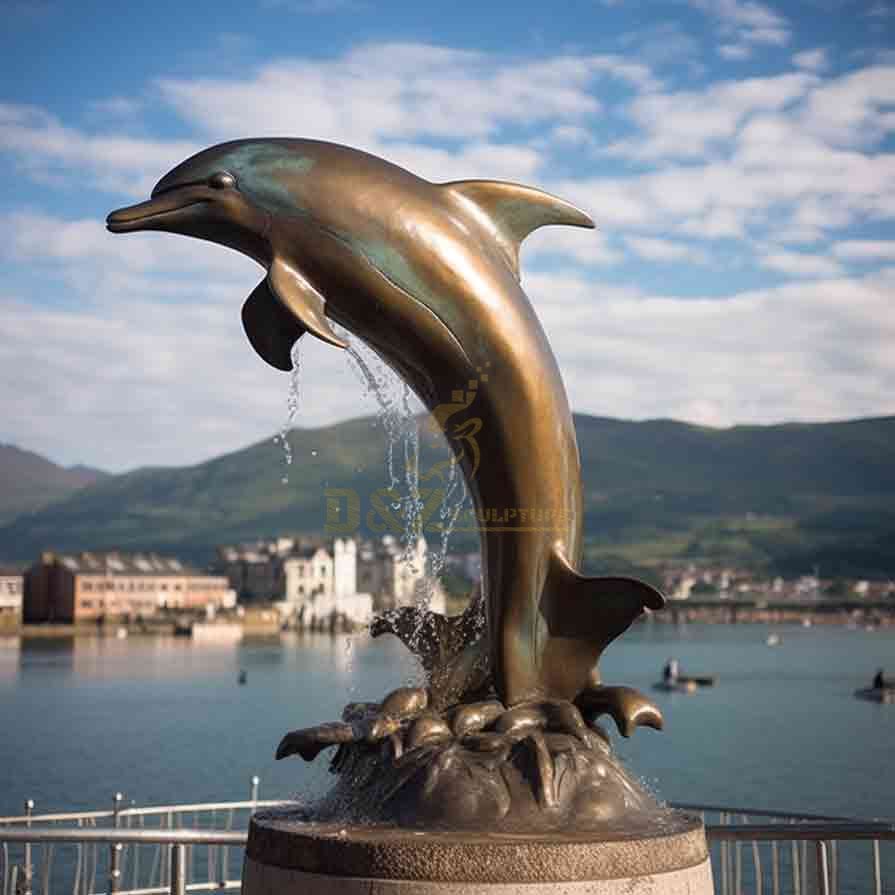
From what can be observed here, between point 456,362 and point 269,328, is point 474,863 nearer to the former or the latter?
point 456,362

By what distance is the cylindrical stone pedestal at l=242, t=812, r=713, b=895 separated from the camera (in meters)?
5.89

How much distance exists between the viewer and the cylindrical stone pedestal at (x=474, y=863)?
589cm

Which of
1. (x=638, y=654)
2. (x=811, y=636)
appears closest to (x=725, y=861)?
(x=638, y=654)

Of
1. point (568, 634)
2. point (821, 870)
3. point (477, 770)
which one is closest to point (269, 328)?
point (568, 634)

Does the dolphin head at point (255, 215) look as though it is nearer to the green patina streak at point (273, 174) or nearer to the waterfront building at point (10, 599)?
the green patina streak at point (273, 174)

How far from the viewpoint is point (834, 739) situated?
47.1m

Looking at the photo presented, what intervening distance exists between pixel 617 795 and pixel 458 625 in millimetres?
1561

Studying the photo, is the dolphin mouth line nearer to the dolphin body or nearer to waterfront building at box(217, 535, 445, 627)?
the dolphin body

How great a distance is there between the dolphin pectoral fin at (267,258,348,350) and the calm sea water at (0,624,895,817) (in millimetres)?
2229

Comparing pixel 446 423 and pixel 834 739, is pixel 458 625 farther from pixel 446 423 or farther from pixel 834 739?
pixel 834 739

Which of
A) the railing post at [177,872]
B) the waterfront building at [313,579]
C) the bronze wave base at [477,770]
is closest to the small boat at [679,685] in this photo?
the railing post at [177,872]

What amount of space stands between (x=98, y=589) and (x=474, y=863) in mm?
122557

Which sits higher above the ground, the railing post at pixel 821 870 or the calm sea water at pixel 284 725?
the railing post at pixel 821 870

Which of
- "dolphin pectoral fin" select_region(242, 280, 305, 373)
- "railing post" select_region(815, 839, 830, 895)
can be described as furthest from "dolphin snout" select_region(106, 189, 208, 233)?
"railing post" select_region(815, 839, 830, 895)
